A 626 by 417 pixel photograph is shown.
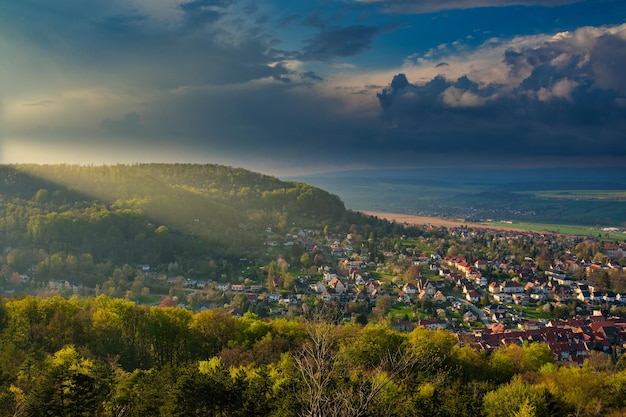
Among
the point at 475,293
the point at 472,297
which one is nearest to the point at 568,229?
the point at 475,293

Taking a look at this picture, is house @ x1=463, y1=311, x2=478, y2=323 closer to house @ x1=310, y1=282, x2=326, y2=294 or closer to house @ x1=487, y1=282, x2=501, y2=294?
house @ x1=487, y1=282, x2=501, y2=294

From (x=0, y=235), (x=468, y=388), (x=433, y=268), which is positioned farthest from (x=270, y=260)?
(x=468, y=388)

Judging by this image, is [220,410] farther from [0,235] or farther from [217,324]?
[0,235]

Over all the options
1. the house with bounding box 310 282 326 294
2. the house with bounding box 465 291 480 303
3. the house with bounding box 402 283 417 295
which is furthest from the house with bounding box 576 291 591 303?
the house with bounding box 310 282 326 294

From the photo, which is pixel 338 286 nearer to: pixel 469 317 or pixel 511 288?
pixel 469 317

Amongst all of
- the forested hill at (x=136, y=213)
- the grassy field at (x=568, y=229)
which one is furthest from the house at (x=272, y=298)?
the grassy field at (x=568, y=229)

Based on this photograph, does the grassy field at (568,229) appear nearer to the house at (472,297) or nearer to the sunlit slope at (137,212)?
the sunlit slope at (137,212)
